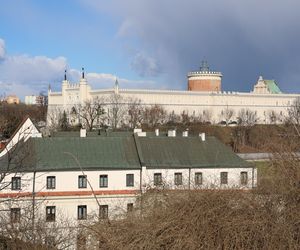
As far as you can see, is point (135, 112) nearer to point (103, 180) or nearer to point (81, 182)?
point (103, 180)

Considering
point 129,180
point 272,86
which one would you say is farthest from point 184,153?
point 272,86

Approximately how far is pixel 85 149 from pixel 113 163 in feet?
7.92

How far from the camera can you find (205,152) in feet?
118

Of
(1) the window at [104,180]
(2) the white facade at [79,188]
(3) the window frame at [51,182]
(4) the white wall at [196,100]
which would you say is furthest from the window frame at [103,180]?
(4) the white wall at [196,100]

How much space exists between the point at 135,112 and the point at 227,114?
35.4 meters

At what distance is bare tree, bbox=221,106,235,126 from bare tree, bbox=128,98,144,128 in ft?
76.9

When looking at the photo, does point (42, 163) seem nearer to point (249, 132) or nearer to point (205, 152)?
point (205, 152)

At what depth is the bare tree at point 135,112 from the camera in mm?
100725

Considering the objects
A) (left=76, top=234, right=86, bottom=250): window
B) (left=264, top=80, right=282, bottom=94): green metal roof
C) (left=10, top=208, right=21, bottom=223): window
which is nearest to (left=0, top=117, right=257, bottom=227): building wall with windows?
(left=10, top=208, right=21, bottom=223): window

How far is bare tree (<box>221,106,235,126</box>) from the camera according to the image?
134500 mm

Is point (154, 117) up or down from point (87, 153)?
up

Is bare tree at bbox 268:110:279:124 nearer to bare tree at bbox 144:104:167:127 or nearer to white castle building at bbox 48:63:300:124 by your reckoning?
white castle building at bbox 48:63:300:124

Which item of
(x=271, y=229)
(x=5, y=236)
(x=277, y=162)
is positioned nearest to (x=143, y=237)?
(x=271, y=229)

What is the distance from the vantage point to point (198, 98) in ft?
465
